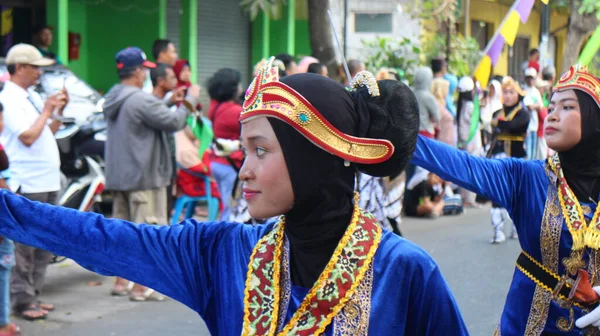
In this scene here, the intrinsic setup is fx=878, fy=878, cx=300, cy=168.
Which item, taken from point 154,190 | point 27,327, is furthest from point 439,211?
point 27,327

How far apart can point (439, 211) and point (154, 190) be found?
577cm

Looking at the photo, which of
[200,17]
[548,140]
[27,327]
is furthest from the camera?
[200,17]

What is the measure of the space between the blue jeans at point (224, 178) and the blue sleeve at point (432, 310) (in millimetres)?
5385

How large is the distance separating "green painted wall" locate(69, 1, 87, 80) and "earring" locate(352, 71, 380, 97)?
11.0 meters

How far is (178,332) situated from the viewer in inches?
240

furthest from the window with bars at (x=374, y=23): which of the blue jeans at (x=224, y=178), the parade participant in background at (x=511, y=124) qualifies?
the blue jeans at (x=224, y=178)

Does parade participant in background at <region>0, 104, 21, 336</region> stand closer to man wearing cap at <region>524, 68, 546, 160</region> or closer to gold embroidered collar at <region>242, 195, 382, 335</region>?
gold embroidered collar at <region>242, 195, 382, 335</region>

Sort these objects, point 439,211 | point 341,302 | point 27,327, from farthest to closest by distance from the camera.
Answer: point 439,211 → point 27,327 → point 341,302

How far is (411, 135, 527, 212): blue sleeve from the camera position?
139 inches

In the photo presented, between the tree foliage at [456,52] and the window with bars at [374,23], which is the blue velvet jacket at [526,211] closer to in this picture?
the tree foliage at [456,52]

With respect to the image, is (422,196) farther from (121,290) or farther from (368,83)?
(368,83)

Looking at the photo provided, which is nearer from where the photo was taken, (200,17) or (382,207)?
(382,207)

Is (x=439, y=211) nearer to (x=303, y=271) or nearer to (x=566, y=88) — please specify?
(x=566, y=88)

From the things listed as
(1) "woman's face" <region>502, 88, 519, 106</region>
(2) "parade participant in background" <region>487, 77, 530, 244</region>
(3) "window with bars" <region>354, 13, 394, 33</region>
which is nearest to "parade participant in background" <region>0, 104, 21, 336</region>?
(2) "parade participant in background" <region>487, 77, 530, 244</region>
